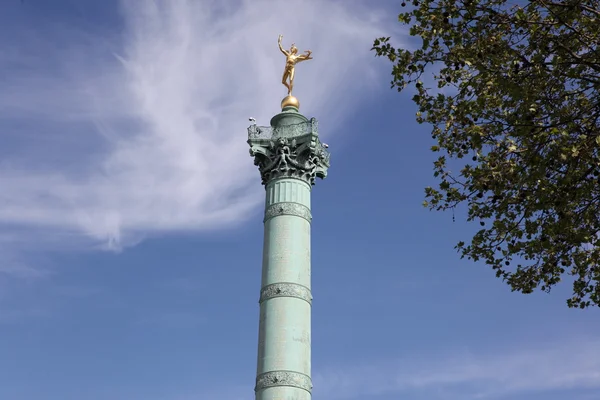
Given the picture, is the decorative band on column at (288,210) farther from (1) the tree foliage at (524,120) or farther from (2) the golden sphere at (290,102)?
(1) the tree foliage at (524,120)

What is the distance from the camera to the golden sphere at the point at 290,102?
31.6 meters

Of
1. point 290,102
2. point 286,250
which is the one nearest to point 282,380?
point 286,250

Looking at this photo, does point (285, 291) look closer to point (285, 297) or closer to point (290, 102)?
point (285, 297)

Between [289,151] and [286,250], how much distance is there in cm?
401

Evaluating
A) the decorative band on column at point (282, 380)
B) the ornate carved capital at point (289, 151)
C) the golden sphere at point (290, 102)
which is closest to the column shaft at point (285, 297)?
the decorative band on column at point (282, 380)

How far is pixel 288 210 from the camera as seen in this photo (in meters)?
28.5

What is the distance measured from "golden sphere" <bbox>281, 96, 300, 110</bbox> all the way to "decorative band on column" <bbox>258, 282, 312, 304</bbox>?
7847mm

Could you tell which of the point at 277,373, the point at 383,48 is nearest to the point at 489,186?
the point at 383,48

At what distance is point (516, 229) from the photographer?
14.5 metres

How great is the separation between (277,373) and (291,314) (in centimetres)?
201

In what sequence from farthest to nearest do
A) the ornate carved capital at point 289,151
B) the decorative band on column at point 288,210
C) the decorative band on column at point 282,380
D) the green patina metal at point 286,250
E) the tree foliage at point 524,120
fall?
1. the ornate carved capital at point 289,151
2. the decorative band on column at point 288,210
3. the green patina metal at point 286,250
4. the decorative band on column at point 282,380
5. the tree foliage at point 524,120

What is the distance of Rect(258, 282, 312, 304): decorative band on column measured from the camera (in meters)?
Answer: 26.7

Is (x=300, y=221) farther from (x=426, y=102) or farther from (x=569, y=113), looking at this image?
(x=569, y=113)

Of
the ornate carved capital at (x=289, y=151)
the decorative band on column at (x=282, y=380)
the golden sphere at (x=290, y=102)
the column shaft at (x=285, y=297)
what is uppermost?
the golden sphere at (x=290, y=102)
